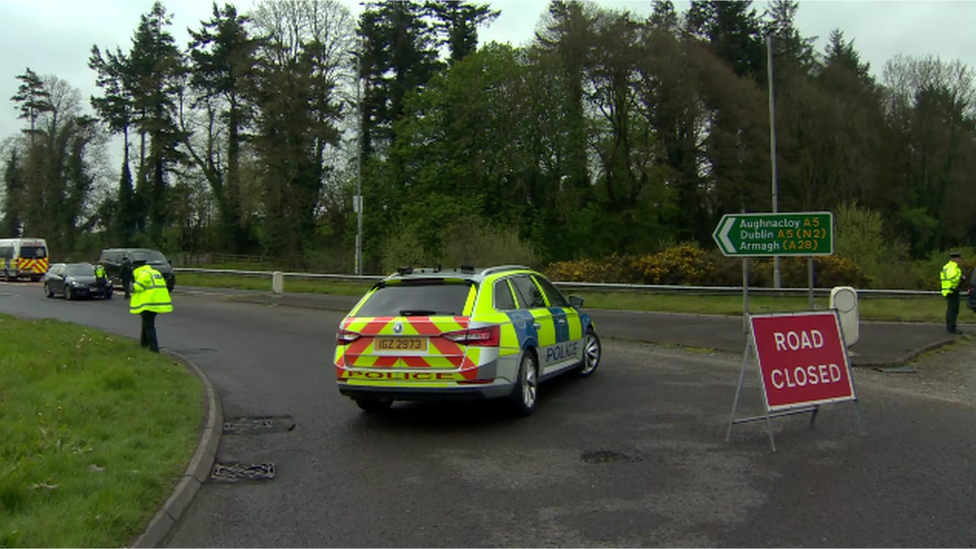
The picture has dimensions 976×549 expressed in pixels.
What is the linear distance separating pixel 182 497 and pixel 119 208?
218 ft

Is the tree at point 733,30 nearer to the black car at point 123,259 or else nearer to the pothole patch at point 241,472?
the black car at point 123,259

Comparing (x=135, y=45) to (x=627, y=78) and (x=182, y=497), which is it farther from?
(x=182, y=497)

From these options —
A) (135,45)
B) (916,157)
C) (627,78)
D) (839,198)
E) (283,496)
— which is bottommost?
(283,496)

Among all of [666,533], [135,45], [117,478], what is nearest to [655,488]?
[666,533]

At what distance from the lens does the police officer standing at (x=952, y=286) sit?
1592cm

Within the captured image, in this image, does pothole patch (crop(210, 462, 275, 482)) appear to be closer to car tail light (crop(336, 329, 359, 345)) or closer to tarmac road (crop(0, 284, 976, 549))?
tarmac road (crop(0, 284, 976, 549))

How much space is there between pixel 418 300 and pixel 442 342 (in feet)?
2.17

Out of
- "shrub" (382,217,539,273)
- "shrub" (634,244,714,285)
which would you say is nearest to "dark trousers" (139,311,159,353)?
"shrub" (382,217,539,273)

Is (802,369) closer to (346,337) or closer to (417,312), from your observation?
(417,312)

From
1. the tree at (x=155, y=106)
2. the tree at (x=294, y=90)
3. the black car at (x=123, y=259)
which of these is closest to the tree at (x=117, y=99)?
the tree at (x=155, y=106)

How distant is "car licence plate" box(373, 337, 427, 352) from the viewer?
792 centimetres

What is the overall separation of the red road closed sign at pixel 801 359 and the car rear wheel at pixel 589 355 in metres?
3.72

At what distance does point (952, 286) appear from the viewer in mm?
16031

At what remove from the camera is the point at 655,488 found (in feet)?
19.6
